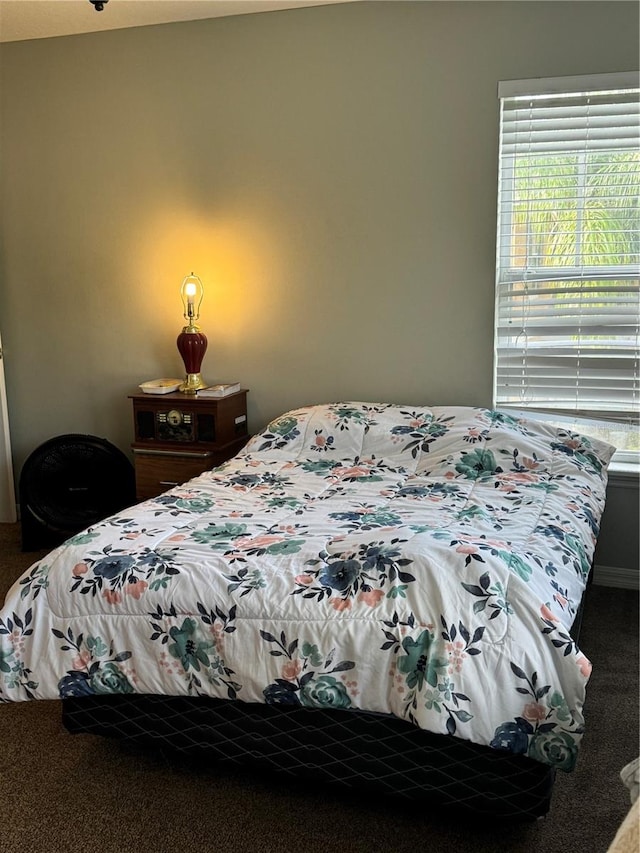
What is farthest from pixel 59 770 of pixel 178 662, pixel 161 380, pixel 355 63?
pixel 355 63

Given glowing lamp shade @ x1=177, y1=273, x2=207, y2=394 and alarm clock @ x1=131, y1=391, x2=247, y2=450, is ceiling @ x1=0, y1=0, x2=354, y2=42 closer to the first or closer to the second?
glowing lamp shade @ x1=177, y1=273, x2=207, y2=394

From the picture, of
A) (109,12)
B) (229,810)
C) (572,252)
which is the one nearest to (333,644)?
(229,810)

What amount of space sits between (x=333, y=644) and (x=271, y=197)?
260 centimetres

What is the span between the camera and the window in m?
3.30

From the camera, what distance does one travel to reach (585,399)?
11.4 ft

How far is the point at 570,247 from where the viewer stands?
135 inches

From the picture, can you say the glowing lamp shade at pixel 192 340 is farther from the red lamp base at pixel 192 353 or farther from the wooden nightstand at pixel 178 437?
the wooden nightstand at pixel 178 437

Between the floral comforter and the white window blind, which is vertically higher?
the white window blind

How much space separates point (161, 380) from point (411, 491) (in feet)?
5.91

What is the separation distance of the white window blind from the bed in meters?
1.16

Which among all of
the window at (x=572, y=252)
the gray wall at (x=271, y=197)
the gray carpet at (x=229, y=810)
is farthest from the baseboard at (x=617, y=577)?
the gray carpet at (x=229, y=810)

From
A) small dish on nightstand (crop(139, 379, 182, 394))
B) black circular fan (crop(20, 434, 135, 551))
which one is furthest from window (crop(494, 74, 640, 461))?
black circular fan (crop(20, 434, 135, 551))

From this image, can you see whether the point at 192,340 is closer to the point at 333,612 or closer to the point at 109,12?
the point at 109,12

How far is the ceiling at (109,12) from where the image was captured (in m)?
3.63
